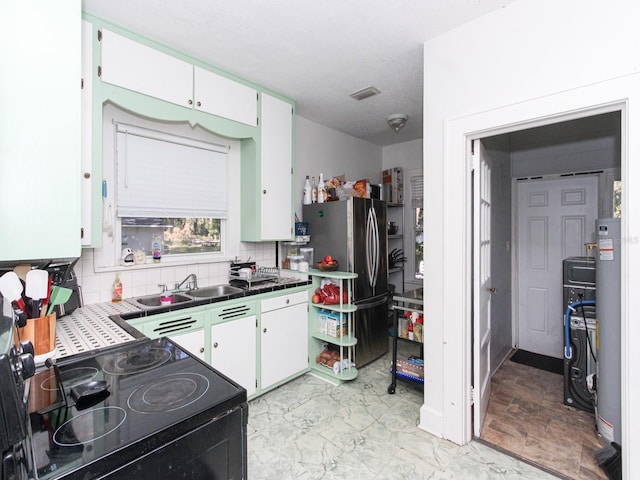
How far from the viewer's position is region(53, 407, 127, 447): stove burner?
746 millimetres

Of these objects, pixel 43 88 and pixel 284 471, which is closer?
pixel 43 88

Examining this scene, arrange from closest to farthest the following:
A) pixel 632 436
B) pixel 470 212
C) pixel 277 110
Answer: pixel 632 436 → pixel 470 212 → pixel 277 110

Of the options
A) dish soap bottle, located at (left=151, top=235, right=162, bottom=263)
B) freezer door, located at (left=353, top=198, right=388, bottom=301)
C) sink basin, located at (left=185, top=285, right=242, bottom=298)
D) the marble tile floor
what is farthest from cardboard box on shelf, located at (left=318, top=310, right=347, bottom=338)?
dish soap bottle, located at (left=151, top=235, right=162, bottom=263)

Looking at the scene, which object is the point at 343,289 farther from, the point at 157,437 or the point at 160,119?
the point at 157,437

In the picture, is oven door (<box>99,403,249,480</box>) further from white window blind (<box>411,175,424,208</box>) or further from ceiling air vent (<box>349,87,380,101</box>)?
white window blind (<box>411,175,424,208</box>)

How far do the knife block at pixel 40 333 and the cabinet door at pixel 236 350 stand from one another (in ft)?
3.72

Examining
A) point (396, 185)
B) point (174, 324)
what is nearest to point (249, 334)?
point (174, 324)

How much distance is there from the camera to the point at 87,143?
185cm

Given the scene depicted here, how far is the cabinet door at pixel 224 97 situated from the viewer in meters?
2.38

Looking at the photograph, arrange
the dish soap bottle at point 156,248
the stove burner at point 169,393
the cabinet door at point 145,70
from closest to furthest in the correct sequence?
the stove burner at point 169,393
the cabinet door at point 145,70
the dish soap bottle at point 156,248

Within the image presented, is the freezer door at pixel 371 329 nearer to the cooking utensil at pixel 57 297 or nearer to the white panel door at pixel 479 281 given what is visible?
the white panel door at pixel 479 281

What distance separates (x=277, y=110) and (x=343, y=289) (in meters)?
1.77

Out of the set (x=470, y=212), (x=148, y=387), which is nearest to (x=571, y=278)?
(x=470, y=212)

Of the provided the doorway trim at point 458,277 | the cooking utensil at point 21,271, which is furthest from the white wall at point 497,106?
the cooking utensil at point 21,271
